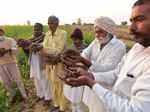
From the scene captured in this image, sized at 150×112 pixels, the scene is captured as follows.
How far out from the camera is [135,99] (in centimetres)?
210

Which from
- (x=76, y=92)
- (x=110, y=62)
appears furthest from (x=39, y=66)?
(x=110, y=62)

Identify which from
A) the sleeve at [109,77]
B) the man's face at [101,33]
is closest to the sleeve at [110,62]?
the man's face at [101,33]

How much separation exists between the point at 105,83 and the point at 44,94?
5111mm

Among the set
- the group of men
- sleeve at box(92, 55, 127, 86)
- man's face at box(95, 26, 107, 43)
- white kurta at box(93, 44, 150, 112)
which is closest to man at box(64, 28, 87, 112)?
the group of men

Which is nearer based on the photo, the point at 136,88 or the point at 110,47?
the point at 136,88

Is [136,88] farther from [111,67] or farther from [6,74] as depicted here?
[6,74]

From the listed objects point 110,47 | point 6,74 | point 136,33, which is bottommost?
point 6,74

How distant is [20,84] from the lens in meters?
8.55

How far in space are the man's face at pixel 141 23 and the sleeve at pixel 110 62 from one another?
205 centimetres

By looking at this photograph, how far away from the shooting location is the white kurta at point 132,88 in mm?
2066

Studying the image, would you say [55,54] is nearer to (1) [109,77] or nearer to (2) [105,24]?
(2) [105,24]

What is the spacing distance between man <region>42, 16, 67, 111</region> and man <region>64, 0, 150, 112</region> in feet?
14.0

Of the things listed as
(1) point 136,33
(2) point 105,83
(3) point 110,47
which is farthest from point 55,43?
(1) point 136,33

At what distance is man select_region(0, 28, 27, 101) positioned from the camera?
8.03 m
